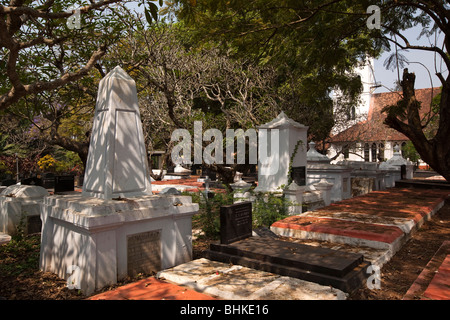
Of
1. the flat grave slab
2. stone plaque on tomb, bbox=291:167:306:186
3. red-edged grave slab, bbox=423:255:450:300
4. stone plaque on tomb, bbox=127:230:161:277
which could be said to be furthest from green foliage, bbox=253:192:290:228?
red-edged grave slab, bbox=423:255:450:300

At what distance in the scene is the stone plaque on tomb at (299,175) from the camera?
10.7m

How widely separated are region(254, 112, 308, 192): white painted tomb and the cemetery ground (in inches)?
172

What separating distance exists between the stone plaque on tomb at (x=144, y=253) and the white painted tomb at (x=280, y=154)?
6019 mm

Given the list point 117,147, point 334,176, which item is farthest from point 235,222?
point 334,176

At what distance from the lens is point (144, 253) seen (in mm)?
4945

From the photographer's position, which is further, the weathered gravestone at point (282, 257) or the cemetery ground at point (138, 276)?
the cemetery ground at point (138, 276)

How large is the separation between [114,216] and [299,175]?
780 cm

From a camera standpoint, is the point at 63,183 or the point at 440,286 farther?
the point at 63,183

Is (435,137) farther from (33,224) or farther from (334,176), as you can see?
(33,224)

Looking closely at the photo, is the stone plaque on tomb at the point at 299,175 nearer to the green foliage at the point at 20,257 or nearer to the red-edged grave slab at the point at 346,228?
the red-edged grave slab at the point at 346,228

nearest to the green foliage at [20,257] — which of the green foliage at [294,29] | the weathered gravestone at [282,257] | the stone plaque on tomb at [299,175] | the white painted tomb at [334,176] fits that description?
the weathered gravestone at [282,257]

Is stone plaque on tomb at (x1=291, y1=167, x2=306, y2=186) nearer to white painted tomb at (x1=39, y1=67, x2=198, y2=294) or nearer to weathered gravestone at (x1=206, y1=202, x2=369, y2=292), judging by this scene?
weathered gravestone at (x1=206, y1=202, x2=369, y2=292)

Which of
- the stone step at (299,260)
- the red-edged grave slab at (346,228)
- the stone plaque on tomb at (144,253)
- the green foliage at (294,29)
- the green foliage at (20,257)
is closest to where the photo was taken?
the stone step at (299,260)

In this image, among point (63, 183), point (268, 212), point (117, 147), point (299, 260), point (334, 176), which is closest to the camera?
point (299, 260)
